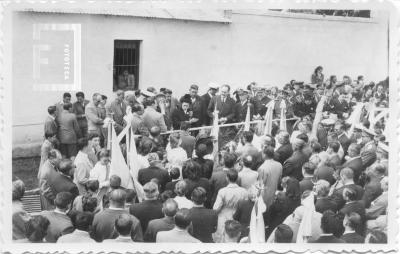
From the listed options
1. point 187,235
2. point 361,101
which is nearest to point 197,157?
point 187,235

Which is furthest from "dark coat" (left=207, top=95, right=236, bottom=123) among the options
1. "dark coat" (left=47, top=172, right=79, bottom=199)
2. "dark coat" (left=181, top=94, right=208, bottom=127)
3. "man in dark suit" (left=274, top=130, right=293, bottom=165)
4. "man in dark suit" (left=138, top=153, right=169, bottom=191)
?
"dark coat" (left=47, top=172, right=79, bottom=199)

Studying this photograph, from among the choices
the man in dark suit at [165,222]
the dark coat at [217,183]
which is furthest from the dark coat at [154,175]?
the dark coat at [217,183]

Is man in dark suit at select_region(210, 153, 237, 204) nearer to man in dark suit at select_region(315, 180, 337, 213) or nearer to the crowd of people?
the crowd of people

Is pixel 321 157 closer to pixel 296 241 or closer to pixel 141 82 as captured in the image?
pixel 296 241

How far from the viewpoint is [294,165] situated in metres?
7.69

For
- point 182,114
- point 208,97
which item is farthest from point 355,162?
point 182,114

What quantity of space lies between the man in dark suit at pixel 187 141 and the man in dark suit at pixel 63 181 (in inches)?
55.1

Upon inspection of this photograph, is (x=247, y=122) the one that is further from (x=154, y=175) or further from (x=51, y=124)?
(x=51, y=124)

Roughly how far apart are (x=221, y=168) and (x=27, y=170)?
230 centimetres

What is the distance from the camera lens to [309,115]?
8461 mm

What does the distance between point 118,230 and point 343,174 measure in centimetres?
250

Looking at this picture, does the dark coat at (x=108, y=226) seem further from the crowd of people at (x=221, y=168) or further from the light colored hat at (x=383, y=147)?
the light colored hat at (x=383, y=147)

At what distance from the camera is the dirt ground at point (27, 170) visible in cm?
782

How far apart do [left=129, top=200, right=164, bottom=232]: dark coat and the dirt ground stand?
4.88 ft
